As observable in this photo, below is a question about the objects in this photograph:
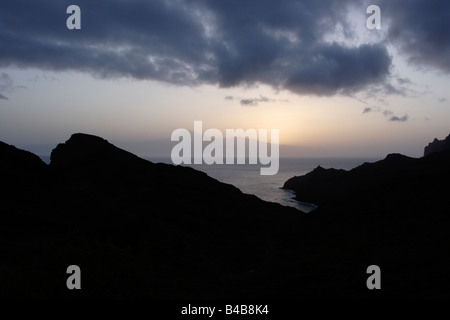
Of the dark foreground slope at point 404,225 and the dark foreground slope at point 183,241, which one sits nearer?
the dark foreground slope at point 183,241

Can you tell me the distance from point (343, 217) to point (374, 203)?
7.06 m

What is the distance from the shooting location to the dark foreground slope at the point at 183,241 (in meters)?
19.3

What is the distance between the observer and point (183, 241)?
5766 centimetres

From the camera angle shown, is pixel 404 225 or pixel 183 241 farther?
pixel 183 241

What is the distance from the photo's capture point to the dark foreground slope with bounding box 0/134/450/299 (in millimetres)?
19258

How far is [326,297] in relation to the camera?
35.5 metres

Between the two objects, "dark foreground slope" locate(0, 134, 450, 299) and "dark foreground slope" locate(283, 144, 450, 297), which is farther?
"dark foreground slope" locate(283, 144, 450, 297)
